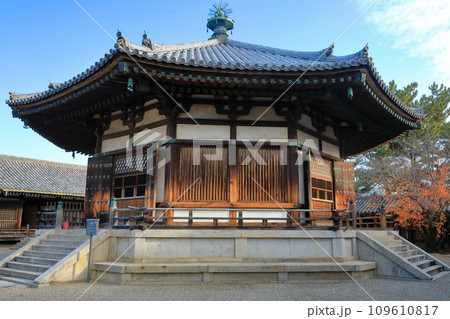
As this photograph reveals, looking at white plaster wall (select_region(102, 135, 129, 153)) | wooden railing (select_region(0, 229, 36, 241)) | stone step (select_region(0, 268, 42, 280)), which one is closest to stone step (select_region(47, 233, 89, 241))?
stone step (select_region(0, 268, 42, 280))

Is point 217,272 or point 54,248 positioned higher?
point 54,248

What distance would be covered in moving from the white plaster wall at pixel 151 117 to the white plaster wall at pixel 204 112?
35.5 inches

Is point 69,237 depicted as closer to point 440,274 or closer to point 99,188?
point 99,188

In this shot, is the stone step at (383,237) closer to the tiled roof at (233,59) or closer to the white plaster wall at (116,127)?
the tiled roof at (233,59)

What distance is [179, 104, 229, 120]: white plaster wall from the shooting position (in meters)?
9.95

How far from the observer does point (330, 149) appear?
12023mm

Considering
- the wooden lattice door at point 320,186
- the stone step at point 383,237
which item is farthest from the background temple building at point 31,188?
the stone step at point 383,237

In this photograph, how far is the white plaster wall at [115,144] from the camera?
11.0 metres

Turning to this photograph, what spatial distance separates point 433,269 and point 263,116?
21.2 feet

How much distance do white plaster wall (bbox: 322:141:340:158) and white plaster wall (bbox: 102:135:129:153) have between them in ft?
21.9

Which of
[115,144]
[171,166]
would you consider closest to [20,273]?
[171,166]

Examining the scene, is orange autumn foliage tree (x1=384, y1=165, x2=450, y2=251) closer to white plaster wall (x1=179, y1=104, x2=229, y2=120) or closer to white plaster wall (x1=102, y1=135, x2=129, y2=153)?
white plaster wall (x1=179, y1=104, x2=229, y2=120)

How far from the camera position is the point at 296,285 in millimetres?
7484

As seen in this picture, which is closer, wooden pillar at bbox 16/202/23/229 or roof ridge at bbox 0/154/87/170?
wooden pillar at bbox 16/202/23/229
